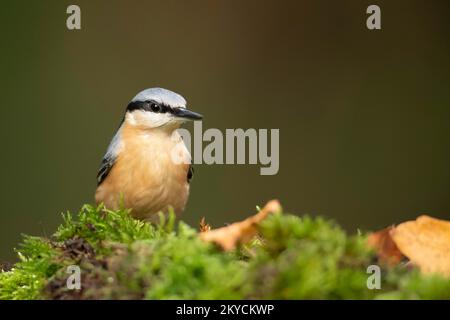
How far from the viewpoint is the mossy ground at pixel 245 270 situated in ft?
2.87

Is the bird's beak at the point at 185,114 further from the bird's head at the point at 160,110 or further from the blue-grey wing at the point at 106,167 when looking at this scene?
the blue-grey wing at the point at 106,167

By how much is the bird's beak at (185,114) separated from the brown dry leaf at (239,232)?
137 centimetres

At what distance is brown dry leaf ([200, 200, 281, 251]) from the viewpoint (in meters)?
1.00

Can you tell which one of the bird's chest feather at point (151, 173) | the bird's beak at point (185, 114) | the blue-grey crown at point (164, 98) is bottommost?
the bird's chest feather at point (151, 173)

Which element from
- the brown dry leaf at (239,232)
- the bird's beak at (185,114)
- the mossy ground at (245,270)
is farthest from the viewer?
the bird's beak at (185,114)

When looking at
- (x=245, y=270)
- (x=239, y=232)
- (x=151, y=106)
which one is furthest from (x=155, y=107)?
(x=245, y=270)

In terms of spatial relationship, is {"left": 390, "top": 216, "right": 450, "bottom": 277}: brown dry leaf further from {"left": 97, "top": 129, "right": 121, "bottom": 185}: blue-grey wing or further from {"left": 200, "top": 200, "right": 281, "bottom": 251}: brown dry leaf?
{"left": 97, "top": 129, "right": 121, "bottom": 185}: blue-grey wing

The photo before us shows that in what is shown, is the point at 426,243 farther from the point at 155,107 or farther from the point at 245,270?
the point at 155,107

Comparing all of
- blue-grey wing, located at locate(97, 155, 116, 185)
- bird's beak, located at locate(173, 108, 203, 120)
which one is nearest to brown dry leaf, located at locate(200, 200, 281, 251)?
bird's beak, located at locate(173, 108, 203, 120)

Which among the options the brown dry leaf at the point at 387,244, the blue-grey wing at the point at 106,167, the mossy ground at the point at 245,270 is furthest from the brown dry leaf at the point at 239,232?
the blue-grey wing at the point at 106,167

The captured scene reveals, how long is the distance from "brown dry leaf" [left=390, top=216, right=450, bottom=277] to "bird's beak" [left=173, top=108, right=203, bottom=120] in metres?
1.36
